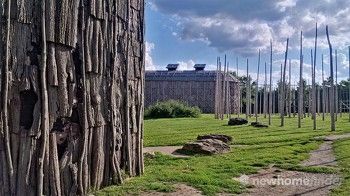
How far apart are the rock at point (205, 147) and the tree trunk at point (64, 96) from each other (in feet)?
10.9

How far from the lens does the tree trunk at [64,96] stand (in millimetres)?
5078

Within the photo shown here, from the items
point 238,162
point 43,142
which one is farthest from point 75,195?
point 238,162

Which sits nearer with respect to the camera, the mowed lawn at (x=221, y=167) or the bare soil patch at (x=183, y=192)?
the bare soil patch at (x=183, y=192)

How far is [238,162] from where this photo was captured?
880 cm

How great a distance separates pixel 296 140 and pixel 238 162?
5.41 m

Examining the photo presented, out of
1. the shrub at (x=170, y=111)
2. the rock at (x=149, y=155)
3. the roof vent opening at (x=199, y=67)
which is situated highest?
the roof vent opening at (x=199, y=67)

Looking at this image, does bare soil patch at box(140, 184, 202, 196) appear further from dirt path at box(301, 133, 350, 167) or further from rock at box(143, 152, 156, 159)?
dirt path at box(301, 133, 350, 167)

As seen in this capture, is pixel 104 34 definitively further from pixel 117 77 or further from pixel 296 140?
pixel 296 140

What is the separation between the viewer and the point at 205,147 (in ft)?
33.7

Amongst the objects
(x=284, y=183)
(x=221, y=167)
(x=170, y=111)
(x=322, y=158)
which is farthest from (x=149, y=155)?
(x=170, y=111)

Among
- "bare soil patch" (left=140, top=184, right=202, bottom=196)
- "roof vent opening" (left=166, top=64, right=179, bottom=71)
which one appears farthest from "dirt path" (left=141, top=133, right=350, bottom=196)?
"roof vent opening" (left=166, top=64, right=179, bottom=71)

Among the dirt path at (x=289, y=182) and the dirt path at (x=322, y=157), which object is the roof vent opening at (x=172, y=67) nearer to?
the dirt path at (x=322, y=157)

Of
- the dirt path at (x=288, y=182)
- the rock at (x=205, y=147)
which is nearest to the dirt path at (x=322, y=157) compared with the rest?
the dirt path at (x=288, y=182)

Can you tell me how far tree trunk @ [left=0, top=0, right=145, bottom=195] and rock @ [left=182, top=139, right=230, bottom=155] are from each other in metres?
3.34
